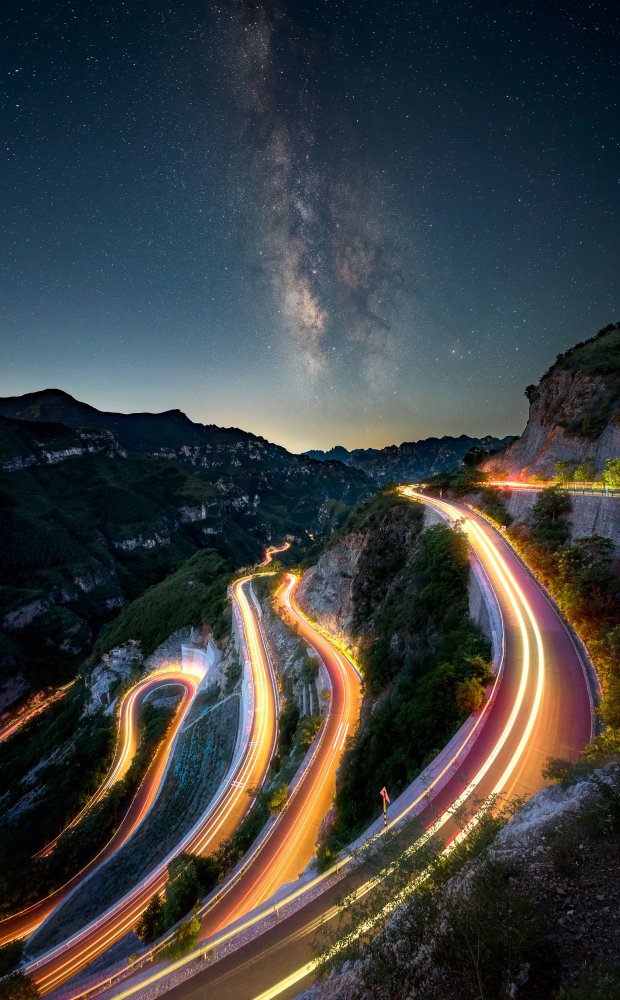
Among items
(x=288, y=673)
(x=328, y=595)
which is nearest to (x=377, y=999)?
(x=288, y=673)

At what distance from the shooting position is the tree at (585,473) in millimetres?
23812

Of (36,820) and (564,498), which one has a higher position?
(564,498)

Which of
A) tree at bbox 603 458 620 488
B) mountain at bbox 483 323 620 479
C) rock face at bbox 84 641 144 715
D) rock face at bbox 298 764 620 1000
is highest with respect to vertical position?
mountain at bbox 483 323 620 479

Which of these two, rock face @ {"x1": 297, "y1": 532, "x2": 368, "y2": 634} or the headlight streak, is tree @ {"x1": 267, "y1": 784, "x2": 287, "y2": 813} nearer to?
the headlight streak

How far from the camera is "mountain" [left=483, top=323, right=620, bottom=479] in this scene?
27422 mm

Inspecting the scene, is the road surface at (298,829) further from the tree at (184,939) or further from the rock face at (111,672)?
the rock face at (111,672)

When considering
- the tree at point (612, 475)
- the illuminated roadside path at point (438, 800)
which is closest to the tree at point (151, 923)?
the illuminated roadside path at point (438, 800)

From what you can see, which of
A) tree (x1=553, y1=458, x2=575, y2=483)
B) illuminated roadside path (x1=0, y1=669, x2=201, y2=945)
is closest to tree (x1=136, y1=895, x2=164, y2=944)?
illuminated roadside path (x1=0, y1=669, x2=201, y2=945)

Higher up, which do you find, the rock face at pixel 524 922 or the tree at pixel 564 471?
the tree at pixel 564 471

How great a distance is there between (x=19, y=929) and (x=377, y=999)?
147 ft

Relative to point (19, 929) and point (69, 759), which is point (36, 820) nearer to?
point (69, 759)

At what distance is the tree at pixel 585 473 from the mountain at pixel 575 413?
3.02 ft

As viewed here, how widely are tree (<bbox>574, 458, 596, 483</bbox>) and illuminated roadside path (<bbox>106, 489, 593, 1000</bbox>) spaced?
14.0m

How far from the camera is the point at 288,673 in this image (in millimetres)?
35062
